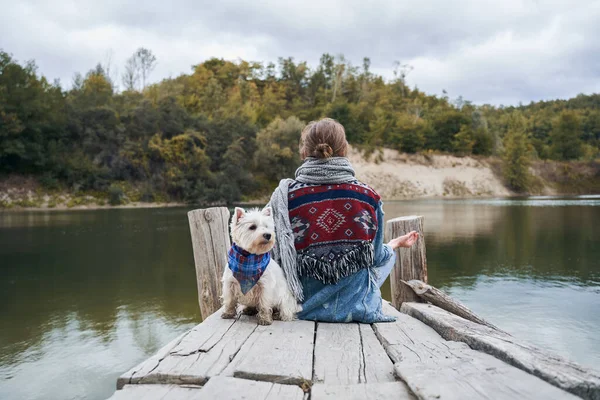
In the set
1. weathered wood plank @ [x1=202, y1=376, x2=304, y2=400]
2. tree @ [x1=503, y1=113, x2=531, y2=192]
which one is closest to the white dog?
weathered wood plank @ [x1=202, y1=376, x2=304, y2=400]

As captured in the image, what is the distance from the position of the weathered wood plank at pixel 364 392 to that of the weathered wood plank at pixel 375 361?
0.72 feet

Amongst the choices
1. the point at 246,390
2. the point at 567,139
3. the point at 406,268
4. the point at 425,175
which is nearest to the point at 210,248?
the point at 406,268

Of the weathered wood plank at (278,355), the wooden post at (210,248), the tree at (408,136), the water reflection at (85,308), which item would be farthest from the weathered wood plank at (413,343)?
the tree at (408,136)

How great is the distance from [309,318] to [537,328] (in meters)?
5.77

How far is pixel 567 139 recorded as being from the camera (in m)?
62.7

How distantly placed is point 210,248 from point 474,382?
132 inches

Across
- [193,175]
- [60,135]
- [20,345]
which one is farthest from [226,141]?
[20,345]

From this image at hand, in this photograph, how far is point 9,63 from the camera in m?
38.0

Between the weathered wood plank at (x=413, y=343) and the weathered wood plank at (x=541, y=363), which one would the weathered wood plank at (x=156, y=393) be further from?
the weathered wood plank at (x=541, y=363)

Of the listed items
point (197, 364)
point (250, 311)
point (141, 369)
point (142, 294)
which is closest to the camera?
point (141, 369)

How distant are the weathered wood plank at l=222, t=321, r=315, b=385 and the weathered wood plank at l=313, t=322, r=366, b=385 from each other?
0.06 metres

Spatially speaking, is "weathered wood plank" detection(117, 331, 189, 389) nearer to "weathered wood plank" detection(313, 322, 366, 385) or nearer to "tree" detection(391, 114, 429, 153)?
"weathered wood plank" detection(313, 322, 366, 385)

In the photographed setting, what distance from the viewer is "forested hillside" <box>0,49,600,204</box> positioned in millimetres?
38562

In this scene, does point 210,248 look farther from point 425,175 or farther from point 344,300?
point 425,175
